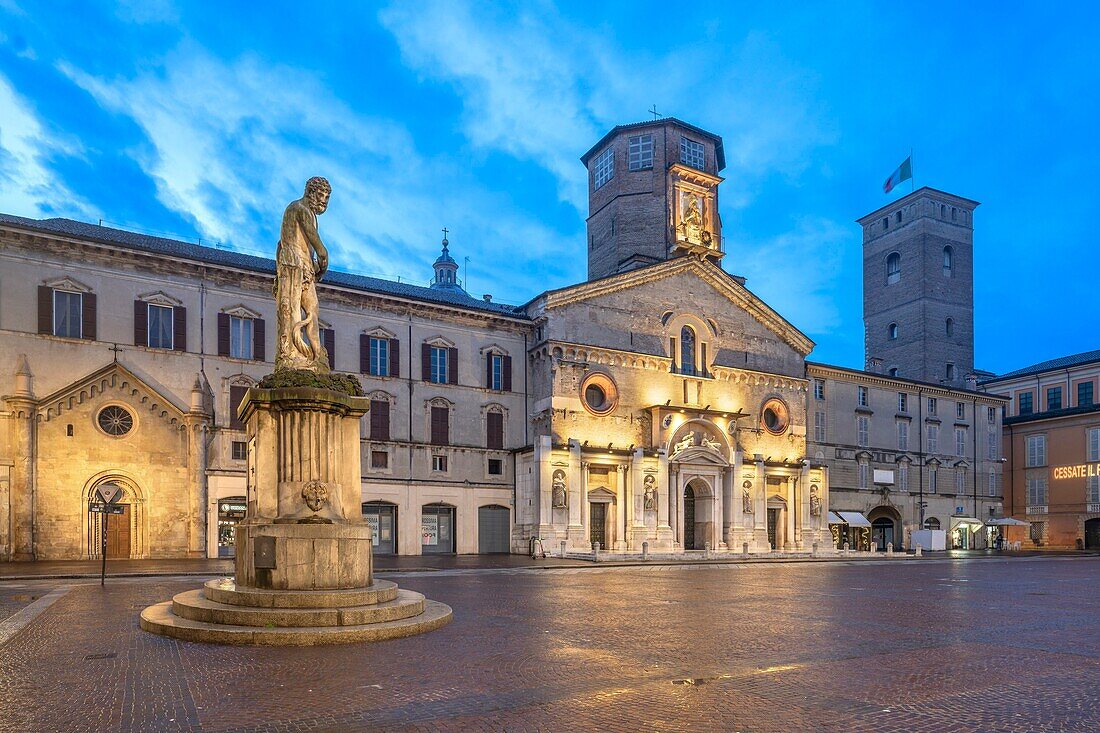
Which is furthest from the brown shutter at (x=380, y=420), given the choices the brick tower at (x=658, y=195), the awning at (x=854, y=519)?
the awning at (x=854, y=519)

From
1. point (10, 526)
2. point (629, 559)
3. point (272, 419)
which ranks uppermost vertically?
point (272, 419)

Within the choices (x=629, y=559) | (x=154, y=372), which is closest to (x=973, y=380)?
(x=629, y=559)

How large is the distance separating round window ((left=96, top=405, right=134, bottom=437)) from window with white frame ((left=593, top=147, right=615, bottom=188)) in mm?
34675

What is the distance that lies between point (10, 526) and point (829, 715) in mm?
34431

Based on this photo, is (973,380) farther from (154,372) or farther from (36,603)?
(36,603)

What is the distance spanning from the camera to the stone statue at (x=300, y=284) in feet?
47.9

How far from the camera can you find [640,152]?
185 ft

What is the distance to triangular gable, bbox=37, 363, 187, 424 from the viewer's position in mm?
34250

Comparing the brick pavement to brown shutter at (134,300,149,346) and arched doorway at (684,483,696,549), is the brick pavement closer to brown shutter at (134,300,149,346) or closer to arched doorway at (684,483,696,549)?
brown shutter at (134,300,149,346)

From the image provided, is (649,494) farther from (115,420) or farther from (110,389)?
(110,389)

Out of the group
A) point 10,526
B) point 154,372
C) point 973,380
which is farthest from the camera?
point 973,380

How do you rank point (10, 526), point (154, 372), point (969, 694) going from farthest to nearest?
point (154, 372) < point (10, 526) < point (969, 694)

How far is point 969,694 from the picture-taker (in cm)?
866

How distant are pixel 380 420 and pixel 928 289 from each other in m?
57.1
